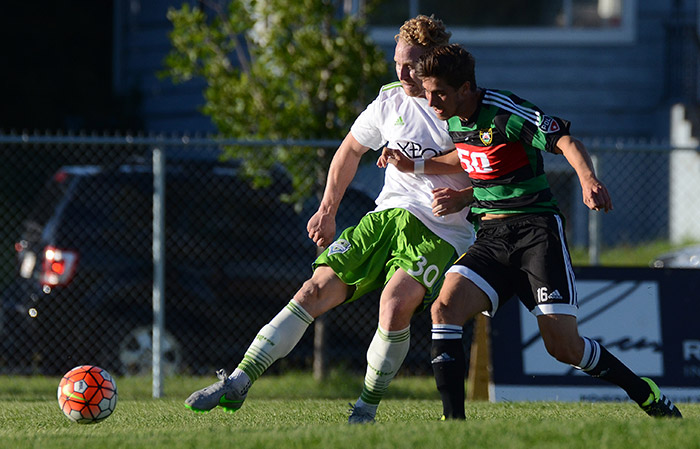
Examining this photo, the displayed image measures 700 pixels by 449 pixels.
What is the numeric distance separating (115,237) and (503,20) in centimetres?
750

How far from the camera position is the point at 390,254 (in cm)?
544

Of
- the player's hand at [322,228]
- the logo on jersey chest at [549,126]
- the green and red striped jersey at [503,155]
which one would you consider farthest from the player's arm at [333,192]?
the logo on jersey chest at [549,126]

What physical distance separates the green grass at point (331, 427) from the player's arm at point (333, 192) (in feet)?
3.40

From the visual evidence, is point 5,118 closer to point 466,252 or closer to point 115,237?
point 115,237

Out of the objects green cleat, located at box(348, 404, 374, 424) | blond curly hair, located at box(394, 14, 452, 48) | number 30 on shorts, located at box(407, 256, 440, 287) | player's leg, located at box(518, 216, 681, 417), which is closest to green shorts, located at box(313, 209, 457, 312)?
number 30 on shorts, located at box(407, 256, 440, 287)

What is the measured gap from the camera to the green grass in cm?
405

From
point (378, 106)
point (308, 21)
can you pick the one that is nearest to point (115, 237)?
point (308, 21)

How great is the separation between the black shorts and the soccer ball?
6.40 feet

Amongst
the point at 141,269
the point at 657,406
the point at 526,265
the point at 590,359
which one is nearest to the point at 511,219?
the point at 526,265

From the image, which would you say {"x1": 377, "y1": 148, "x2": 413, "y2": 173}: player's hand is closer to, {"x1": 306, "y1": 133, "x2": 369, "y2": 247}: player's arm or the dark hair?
{"x1": 306, "y1": 133, "x2": 369, "y2": 247}: player's arm

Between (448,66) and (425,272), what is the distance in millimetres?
1111

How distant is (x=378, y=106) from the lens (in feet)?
18.4

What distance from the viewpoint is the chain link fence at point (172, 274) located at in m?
8.60

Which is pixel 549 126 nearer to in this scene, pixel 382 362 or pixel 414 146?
pixel 414 146
